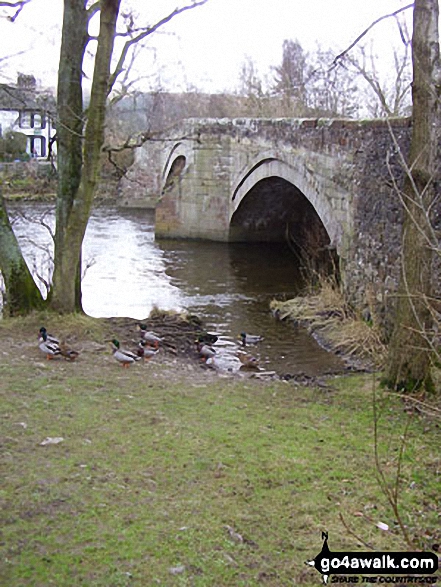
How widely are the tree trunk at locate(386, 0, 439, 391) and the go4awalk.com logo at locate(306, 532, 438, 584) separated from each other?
2.81 meters

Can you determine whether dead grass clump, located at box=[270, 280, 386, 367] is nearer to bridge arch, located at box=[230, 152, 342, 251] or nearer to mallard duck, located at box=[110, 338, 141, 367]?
bridge arch, located at box=[230, 152, 342, 251]

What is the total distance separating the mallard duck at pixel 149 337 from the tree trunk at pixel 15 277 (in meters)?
1.24

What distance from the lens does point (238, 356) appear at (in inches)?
397

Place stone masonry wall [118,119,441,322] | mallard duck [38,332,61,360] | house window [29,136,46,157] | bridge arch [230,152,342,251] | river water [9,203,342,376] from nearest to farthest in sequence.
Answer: mallard duck [38,332,61,360]
stone masonry wall [118,119,441,322]
river water [9,203,342,376]
bridge arch [230,152,342,251]
house window [29,136,46,157]

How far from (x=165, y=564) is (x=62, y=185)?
21.8 ft

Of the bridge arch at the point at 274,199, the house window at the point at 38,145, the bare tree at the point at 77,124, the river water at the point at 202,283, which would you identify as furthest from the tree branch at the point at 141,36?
the house window at the point at 38,145

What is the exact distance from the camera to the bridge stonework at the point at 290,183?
1055cm

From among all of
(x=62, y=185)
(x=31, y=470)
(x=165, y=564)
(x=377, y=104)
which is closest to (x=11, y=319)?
(x=62, y=185)

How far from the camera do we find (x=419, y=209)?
256 inches

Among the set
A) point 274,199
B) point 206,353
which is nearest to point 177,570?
point 206,353

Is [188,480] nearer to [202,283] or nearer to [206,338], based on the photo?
[206,338]

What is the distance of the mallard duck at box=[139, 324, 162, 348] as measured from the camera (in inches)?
358

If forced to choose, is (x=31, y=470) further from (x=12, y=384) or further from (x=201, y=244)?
(x=201, y=244)

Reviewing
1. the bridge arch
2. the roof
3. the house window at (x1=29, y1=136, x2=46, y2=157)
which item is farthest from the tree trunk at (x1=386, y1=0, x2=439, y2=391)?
the house window at (x1=29, y1=136, x2=46, y2=157)
